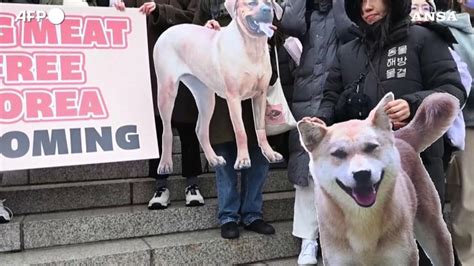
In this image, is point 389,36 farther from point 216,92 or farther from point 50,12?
point 50,12

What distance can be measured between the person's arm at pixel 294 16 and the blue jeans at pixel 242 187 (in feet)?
2.48

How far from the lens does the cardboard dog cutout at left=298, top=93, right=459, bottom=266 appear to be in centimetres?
165

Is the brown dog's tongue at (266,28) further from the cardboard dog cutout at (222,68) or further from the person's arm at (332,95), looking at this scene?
the person's arm at (332,95)

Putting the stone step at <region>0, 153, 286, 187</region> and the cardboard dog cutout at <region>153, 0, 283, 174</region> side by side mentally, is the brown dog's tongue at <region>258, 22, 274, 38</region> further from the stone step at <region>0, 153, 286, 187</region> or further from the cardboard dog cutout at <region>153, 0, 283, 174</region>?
the stone step at <region>0, 153, 286, 187</region>

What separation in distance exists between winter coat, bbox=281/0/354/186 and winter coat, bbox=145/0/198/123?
63 cm

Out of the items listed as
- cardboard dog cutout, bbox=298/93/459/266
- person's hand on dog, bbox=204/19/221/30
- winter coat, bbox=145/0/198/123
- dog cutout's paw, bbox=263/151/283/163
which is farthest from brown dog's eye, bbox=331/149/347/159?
winter coat, bbox=145/0/198/123

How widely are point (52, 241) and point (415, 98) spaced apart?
2.48 metres

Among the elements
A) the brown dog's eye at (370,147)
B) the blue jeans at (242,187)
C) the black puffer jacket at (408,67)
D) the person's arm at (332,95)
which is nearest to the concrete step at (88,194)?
the blue jeans at (242,187)

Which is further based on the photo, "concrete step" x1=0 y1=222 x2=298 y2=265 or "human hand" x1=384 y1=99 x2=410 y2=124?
"concrete step" x1=0 y1=222 x2=298 y2=265

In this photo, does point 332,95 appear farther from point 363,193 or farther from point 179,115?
point 179,115

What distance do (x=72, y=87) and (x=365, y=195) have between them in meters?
2.12

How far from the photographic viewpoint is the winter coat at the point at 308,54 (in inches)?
130

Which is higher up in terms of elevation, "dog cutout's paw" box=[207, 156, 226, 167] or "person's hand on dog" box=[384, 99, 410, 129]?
"person's hand on dog" box=[384, 99, 410, 129]

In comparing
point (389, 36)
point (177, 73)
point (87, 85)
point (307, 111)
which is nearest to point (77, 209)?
point (87, 85)
